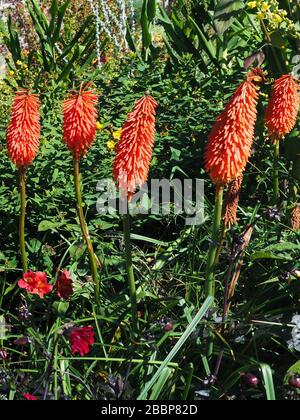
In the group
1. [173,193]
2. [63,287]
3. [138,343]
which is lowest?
[138,343]

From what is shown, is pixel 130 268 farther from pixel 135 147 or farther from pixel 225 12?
pixel 225 12

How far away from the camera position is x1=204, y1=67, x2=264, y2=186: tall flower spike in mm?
2348

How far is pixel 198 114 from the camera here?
4.13 meters

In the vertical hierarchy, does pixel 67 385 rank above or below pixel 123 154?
below

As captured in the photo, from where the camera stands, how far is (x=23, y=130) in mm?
2652

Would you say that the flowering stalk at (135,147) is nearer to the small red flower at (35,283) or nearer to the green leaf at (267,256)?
the small red flower at (35,283)

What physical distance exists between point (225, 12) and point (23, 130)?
137 cm

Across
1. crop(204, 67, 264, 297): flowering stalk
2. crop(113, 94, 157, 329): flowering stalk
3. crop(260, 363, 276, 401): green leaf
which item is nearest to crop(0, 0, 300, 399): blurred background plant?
crop(260, 363, 276, 401): green leaf

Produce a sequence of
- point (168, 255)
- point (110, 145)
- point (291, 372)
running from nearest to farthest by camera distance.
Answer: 1. point (291, 372)
2. point (168, 255)
3. point (110, 145)

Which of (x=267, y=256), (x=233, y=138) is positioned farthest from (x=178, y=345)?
(x=233, y=138)

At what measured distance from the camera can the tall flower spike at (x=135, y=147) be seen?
2418 millimetres

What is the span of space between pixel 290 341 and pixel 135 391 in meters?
0.57

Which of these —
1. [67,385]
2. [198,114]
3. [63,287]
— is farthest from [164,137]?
[67,385]
